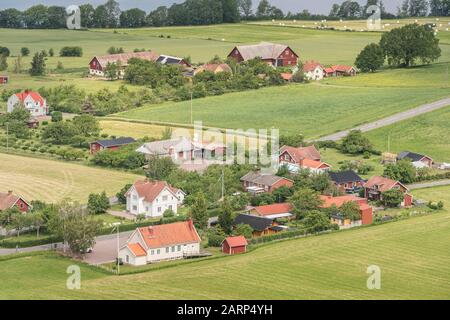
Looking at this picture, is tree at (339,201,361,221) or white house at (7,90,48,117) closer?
tree at (339,201,361,221)

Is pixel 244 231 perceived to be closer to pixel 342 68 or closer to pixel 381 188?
pixel 381 188

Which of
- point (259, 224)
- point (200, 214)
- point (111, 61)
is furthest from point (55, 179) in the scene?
point (111, 61)

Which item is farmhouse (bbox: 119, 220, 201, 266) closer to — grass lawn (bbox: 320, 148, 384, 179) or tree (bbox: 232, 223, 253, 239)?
tree (bbox: 232, 223, 253, 239)

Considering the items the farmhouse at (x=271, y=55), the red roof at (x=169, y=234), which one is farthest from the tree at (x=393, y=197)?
the farmhouse at (x=271, y=55)

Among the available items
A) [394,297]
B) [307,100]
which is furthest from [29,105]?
[394,297]

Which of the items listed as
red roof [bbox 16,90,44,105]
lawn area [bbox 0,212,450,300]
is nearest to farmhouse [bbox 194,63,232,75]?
red roof [bbox 16,90,44,105]

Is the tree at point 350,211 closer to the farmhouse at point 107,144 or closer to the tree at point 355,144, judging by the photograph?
the tree at point 355,144

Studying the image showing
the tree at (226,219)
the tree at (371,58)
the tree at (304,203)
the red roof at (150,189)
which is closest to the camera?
the tree at (226,219)
